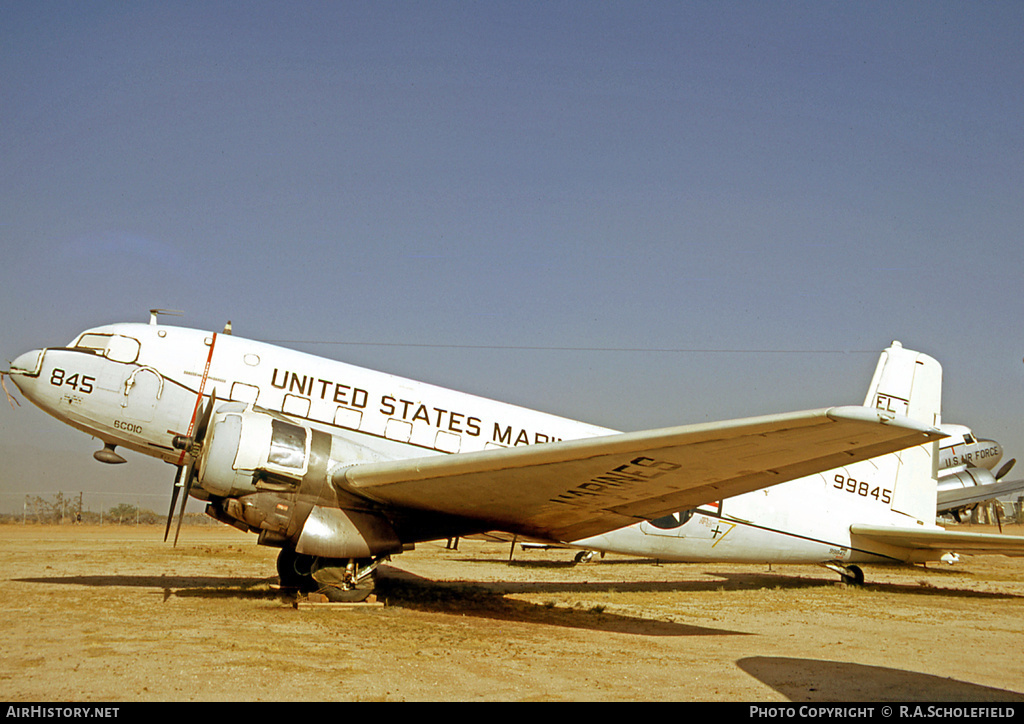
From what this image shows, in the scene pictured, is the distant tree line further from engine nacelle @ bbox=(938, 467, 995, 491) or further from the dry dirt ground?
engine nacelle @ bbox=(938, 467, 995, 491)

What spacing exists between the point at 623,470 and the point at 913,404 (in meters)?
10.2

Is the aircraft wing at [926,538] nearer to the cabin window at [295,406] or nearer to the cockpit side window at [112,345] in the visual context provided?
the cabin window at [295,406]

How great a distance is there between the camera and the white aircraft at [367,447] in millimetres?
7605

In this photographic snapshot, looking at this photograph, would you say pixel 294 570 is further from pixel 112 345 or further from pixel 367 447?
pixel 112 345

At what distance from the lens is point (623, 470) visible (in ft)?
27.1

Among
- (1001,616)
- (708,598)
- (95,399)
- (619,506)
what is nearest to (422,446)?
(619,506)

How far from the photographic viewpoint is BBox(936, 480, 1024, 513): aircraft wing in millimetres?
28922

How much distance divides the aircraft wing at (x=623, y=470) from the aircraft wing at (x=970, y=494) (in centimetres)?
2472

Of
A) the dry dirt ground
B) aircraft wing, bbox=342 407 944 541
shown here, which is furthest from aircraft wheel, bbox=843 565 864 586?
aircraft wing, bbox=342 407 944 541

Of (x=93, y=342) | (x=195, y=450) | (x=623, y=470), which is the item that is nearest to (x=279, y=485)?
(x=195, y=450)

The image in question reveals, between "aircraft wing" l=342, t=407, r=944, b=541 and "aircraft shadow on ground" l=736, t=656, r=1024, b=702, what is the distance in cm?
201

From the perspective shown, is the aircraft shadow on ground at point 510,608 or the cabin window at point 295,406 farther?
the cabin window at point 295,406

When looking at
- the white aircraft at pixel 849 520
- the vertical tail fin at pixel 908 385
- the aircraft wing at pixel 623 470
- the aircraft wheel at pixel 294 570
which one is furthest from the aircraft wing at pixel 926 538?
the aircraft wheel at pixel 294 570

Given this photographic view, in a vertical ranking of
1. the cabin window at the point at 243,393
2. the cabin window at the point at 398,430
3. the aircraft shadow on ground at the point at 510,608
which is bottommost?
the aircraft shadow on ground at the point at 510,608
